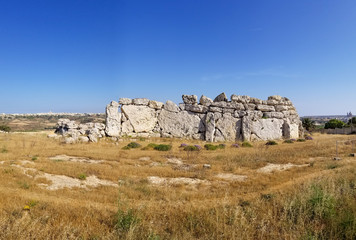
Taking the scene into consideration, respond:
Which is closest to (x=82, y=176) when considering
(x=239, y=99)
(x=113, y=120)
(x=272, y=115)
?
(x=113, y=120)

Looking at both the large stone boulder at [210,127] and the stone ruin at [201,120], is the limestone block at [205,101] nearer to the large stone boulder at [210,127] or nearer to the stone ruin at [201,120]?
the stone ruin at [201,120]

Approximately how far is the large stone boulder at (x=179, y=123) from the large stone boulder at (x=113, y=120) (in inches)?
217

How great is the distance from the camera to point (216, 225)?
176 inches

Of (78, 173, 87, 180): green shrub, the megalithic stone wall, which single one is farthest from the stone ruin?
(78, 173, 87, 180): green shrub

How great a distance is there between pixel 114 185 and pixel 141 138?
16.9 meters

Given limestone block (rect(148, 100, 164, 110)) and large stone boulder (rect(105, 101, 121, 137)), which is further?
limestone block (rect(148, 100, 164, 110))

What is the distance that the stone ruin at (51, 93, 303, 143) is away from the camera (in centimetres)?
2700

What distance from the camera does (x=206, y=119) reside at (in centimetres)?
2767

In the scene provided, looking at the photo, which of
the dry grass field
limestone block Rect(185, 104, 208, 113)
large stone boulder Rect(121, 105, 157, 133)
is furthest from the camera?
limestone block Rect(185, 104, 208, 113)

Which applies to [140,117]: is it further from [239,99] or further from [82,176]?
[82,176]

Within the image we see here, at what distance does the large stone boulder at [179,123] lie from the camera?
91.6ft

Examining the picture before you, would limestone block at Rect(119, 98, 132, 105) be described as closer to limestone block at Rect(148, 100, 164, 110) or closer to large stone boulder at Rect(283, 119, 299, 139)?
limestone block at Rect(148, 100, 164, 110)

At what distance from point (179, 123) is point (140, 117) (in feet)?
17.0

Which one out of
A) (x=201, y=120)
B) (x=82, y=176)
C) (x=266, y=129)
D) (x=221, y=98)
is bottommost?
(x=82, y=176)
